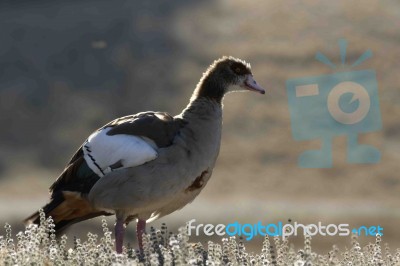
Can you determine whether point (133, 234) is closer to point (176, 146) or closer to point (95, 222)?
point (95, 222)

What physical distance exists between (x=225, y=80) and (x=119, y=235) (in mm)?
1868

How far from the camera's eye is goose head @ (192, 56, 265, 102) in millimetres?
8539

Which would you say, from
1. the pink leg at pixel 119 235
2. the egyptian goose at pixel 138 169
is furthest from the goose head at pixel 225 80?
the pink leg at pixel 119 235

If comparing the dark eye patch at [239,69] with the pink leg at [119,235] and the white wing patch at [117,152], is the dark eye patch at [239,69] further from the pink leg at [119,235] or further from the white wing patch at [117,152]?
the pink leg at [119,235]

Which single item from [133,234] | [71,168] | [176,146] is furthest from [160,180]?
[133,234]

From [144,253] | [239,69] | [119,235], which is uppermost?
[239,69]

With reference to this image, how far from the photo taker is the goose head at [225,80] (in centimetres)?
854

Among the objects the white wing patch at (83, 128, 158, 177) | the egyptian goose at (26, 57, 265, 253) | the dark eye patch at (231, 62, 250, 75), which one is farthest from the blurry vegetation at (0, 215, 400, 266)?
the dark eye patch at (231, 62, 250, 75)

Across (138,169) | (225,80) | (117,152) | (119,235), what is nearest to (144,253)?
(119,235)

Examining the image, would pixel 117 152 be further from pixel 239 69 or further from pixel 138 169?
pixel 239 69

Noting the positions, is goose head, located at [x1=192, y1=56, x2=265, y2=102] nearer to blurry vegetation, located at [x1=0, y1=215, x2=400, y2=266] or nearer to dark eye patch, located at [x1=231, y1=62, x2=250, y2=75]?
dark eye patch, located at [x1=231, y1=62, x2=250, y2=75]

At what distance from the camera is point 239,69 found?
866cm

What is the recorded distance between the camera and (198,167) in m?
7.78

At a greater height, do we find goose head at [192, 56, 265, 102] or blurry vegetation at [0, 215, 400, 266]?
goose head at [192, 56, 265, 102]
